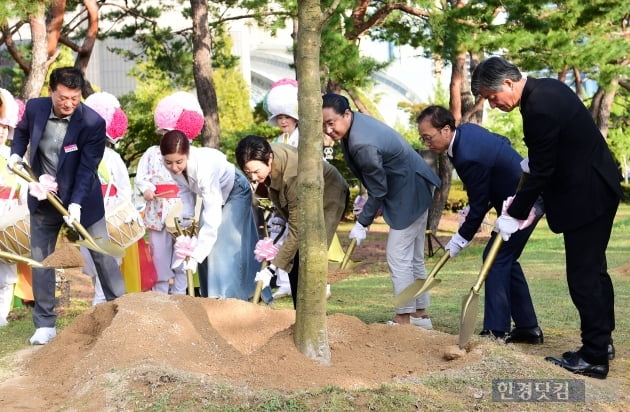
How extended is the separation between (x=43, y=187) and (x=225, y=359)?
181 cm

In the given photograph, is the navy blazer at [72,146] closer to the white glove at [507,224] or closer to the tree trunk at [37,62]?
the white glove at [507,224]

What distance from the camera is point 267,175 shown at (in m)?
5.20

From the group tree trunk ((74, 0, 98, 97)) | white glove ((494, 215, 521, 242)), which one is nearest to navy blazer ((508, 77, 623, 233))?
white glove ((494, 215, 521, 242))

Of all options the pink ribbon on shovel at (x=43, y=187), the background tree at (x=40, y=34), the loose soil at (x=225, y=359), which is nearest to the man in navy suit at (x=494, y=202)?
the loose soil at (x=225, y=359)

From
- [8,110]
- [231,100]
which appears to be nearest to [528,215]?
[8,110]

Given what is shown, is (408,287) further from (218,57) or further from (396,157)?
(218,57)

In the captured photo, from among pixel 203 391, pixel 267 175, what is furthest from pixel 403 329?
pixel 203 391

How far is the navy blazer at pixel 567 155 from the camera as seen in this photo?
163 inches

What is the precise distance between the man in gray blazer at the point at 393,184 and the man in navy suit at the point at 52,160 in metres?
1.59

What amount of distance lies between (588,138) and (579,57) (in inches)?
336

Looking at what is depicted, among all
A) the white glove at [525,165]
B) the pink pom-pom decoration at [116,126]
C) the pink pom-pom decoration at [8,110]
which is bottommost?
the white glove at [525,165]

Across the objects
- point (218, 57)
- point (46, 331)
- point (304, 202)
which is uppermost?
point (218, 57)

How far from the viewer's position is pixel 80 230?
556 cm

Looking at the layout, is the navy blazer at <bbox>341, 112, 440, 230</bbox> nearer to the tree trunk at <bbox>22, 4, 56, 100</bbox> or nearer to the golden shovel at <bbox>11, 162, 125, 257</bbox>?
the golden shovel at <bbox>11, 162, 125, 257</bbox>
